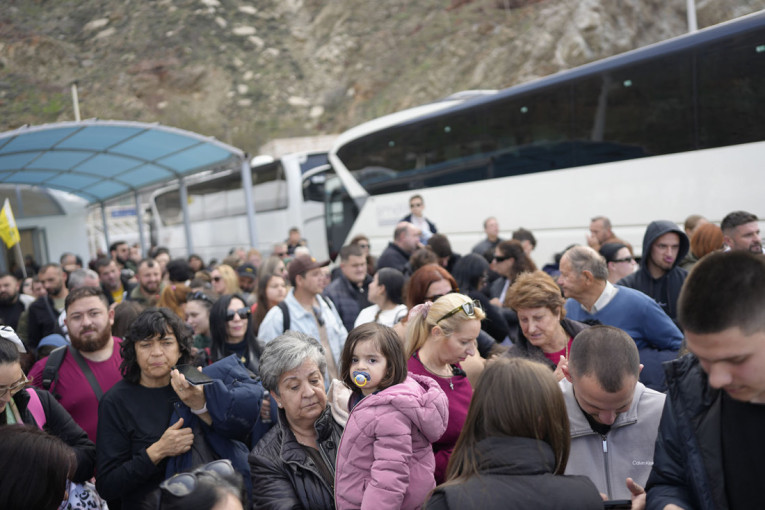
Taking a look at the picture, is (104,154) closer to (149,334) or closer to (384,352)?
(149,334)

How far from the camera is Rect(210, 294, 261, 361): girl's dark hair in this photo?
507 centimetres

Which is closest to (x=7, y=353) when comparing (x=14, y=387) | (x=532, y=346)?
(x=14, y=387)

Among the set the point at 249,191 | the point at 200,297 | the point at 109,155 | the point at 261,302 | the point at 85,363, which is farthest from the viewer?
the point at 109,155

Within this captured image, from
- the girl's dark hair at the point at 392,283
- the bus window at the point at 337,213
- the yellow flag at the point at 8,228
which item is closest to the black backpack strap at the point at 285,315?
the girl's dark hair at the point at 392,283

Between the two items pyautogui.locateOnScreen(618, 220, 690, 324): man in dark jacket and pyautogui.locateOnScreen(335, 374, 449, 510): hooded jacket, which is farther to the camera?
pyautogui.locateOnScreen(618, 220, 690, 324): man in dark jacket

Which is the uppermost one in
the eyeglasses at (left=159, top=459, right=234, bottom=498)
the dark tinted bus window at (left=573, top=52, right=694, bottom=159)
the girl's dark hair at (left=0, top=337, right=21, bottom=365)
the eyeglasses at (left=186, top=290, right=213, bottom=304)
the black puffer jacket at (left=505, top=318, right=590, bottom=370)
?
the dark tinted bus window at (left=573, top=52, right=694, bottom=159)

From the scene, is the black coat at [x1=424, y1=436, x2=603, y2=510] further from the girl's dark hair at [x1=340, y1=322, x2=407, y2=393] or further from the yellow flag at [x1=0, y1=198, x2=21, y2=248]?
the yellow flag at [x1=0, y1=198, x2=21, y2=248]

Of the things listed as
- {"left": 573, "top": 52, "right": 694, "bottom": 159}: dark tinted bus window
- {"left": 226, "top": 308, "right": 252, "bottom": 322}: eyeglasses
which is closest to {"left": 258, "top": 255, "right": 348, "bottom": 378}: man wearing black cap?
{"left": 226, "top": 308, "right": 252, "bottom": 322}: eyeglasses

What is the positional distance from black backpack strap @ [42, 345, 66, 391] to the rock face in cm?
3308

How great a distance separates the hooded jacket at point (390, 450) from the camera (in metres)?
2.66

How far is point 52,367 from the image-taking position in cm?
436

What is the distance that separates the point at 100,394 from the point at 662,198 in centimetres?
931

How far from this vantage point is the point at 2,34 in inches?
1754

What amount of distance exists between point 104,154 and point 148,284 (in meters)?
7.26
